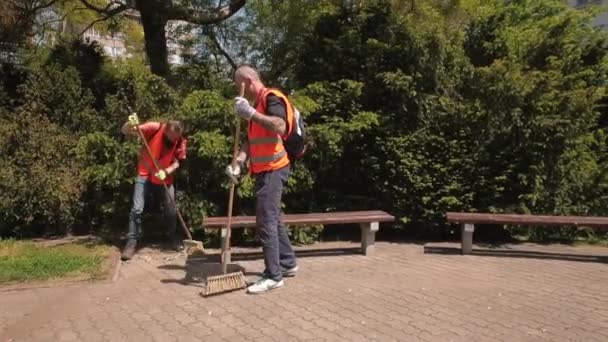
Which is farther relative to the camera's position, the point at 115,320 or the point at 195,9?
the point at 195,9

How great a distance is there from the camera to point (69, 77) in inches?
321

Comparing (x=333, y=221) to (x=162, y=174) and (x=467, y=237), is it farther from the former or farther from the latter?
(x=162, y=174)

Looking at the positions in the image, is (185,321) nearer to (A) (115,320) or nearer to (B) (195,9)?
(A) (115,320)

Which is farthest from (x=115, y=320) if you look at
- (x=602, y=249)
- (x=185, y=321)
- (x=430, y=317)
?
(x=602, y=249)

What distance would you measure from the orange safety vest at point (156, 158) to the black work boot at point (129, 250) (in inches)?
28.7

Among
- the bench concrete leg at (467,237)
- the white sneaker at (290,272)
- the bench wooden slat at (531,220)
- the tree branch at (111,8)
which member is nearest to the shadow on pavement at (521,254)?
the bench concrete leg at (467,237)

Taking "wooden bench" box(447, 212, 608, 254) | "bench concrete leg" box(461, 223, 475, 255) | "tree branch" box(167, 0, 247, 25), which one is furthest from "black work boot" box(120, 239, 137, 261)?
"tree branch" box(167, 0, 247, 25)

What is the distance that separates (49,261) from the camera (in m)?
6.21

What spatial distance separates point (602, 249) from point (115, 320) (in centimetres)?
675

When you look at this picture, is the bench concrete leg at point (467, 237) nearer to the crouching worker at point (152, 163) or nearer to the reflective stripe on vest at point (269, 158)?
→ the reflective stripe on vest at point (269, 158)

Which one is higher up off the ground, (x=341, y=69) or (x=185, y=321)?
(x=341, y=69)

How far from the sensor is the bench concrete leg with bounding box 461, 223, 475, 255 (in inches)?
290

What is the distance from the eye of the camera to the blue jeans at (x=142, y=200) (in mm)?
6750

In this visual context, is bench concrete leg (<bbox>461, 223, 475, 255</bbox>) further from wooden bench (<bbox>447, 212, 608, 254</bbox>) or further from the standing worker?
the standing worker
